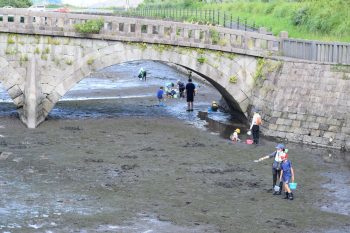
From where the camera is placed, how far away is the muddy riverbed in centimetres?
2964

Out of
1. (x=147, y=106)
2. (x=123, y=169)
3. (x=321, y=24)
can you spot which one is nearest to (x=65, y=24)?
(x=147, y=106)

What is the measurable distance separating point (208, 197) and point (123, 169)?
567 cm

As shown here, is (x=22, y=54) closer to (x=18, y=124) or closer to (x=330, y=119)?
(x=18, y=124)

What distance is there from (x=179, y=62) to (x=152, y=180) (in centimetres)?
1462

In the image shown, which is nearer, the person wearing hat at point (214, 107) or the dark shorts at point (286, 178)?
the dark shorts at point (286, 178)

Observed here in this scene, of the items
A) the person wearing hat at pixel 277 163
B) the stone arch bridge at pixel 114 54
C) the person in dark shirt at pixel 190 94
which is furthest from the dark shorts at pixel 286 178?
the person in dark shirt at pixel 190 94

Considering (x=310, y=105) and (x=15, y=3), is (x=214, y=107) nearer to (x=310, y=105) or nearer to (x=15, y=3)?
(x=310, y=105)

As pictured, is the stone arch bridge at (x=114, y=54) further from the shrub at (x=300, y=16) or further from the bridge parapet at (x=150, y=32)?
the shrub at (x=300, y=16)

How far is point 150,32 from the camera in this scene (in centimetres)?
4797

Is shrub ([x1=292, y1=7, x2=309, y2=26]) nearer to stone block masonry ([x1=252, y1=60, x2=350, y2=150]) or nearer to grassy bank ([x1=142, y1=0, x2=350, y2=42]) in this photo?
grassy bank ([x1=142, y1=0, x2=350, y2=42])

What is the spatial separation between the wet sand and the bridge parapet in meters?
5.11

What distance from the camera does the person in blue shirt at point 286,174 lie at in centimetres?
3169

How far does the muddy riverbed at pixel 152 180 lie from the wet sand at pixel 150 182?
0.13ft

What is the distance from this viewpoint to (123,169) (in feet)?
121
